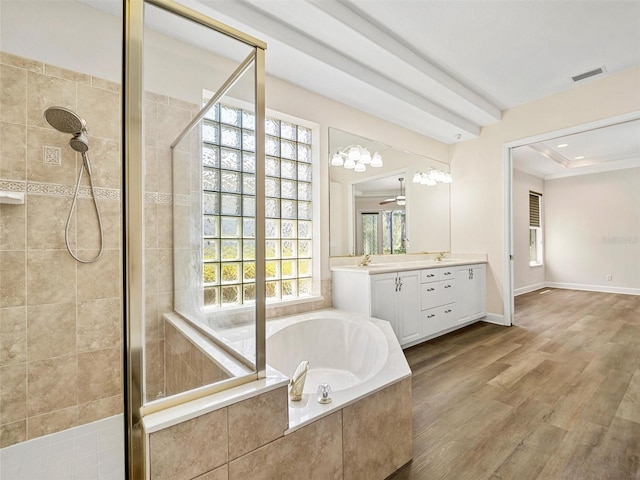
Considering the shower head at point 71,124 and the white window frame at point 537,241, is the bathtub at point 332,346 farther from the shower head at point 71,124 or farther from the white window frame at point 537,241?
the white window frame at point 537,241

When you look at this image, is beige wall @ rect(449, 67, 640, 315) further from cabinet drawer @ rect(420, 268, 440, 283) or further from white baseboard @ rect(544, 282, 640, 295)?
white baseboard @ rect(544, 282, 640, 295)

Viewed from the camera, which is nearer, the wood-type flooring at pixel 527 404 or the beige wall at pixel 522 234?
the wood-type flooring at pixel 527 404

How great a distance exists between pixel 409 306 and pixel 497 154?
2487mm

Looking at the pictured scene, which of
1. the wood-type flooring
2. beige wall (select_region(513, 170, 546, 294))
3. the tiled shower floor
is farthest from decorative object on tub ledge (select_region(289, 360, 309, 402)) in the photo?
beige wall (select_region(513, 170, 546, 294))

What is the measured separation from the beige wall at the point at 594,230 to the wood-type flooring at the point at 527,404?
304 centimetres

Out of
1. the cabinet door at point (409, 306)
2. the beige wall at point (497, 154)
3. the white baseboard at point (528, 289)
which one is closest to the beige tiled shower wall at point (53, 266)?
the cabinet door at point (409, 306)

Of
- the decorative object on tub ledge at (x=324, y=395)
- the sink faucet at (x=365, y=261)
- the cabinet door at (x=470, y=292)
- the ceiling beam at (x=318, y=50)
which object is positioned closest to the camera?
the decorative object on tub ledge at (x=324, y=395)

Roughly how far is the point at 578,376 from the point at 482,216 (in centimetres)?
219

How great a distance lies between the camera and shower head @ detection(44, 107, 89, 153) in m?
1.55

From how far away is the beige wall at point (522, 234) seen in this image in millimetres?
5898

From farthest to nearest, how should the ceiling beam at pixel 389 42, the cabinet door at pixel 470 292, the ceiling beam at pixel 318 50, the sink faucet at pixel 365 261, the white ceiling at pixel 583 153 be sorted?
the white ceiling at pixel 583 153 → the cabinet door at pixel 470 292 → the sink faucet at pixel 365 261 → the ceiling beam at pixel 389 42 → the ceiling beam at pixel 318 50

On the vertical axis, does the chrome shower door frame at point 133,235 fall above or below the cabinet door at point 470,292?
above

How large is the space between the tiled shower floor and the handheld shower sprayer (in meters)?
0.95

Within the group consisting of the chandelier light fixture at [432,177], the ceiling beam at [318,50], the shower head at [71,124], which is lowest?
the shower head at [71,124]
